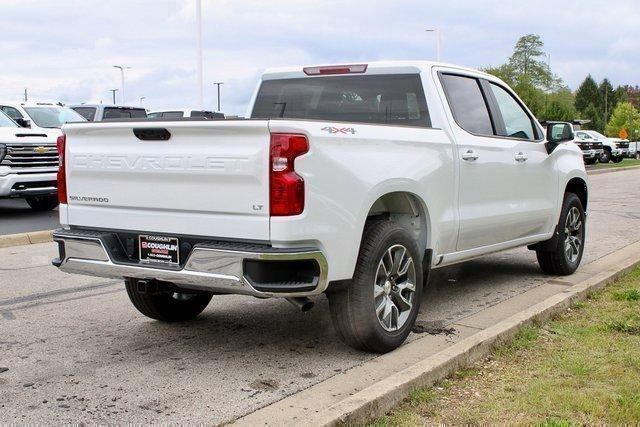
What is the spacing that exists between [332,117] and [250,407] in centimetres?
269

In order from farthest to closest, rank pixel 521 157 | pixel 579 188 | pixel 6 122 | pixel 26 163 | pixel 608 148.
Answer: pixel 608 148 → pixel 6 122 → pixel 26 163 → pixel 579 188 → pixel 521 157

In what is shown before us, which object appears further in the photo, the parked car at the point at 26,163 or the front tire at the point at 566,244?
the parked car at the point at 26,163

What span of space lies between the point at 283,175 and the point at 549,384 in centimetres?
187

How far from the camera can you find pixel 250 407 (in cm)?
399

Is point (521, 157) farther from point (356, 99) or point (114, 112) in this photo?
point (114, 112)

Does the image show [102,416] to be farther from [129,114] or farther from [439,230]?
[129,114]

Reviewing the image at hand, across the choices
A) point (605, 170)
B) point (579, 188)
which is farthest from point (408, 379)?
point (605, 170)

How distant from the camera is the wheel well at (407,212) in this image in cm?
518

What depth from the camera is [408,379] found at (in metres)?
4.08

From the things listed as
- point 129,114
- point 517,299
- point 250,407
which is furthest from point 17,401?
point 129,114

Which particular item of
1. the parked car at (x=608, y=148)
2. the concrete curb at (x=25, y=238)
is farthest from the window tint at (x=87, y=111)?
the parked car at (x=608, y=148)

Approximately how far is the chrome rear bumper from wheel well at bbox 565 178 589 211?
4301mm

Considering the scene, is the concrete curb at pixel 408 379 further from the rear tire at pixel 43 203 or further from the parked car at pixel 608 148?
the parked car at pixel 608 148

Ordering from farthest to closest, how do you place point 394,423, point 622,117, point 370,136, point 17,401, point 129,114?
1. point 622,117
2. point 129,114
3. point 370,136
4. point 17,401
5. point 394,423
